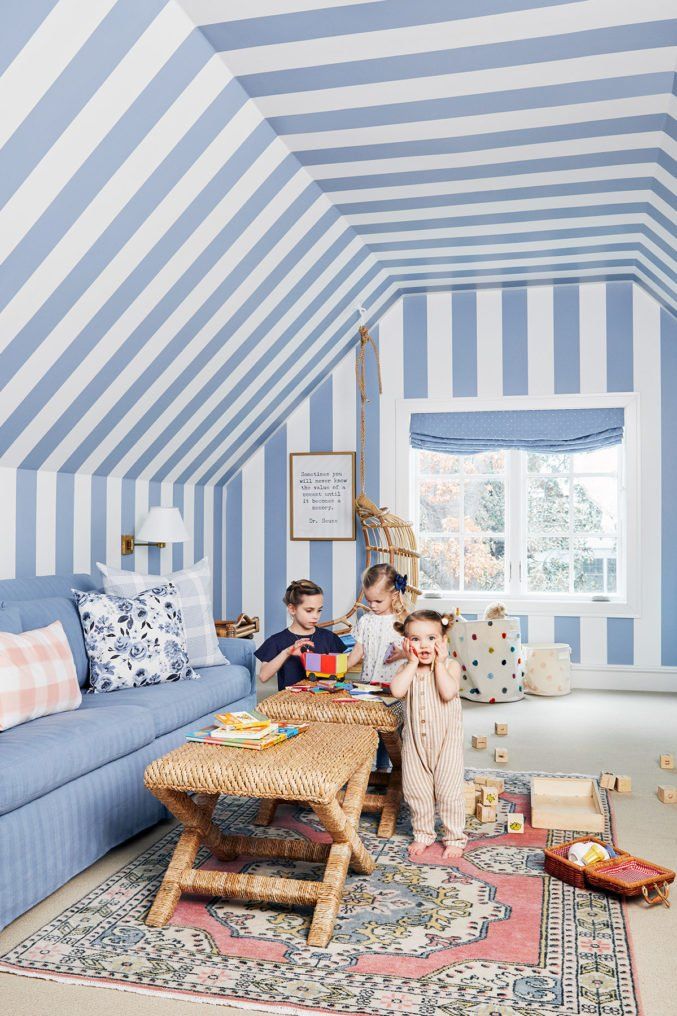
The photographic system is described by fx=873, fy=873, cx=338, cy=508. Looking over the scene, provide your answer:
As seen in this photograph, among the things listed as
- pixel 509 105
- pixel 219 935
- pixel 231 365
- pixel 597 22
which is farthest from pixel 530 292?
pixel 219 935

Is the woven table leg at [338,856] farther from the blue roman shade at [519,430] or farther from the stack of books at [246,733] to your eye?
the blue roman shade at [519,430]

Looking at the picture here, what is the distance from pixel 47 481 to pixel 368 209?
2191 millimetres

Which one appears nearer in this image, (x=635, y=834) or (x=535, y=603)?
(x=635, y=834)

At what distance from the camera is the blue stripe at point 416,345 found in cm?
638

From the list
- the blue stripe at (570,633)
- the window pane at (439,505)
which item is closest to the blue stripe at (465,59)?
the window pane at (439,505)

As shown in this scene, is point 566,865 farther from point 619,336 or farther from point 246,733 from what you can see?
point 619,336

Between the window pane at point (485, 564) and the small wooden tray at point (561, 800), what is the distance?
9.45 feet

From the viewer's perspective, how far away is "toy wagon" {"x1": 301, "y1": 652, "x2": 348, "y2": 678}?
11.5ft

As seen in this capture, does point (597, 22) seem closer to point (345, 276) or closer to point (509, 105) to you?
point (509, 105)

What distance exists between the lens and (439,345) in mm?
6359

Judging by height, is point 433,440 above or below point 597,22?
below

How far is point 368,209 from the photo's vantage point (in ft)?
15.3

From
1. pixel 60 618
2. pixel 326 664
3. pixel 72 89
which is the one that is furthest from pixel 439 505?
pixel 72 89

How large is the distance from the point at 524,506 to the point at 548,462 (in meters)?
0.37
